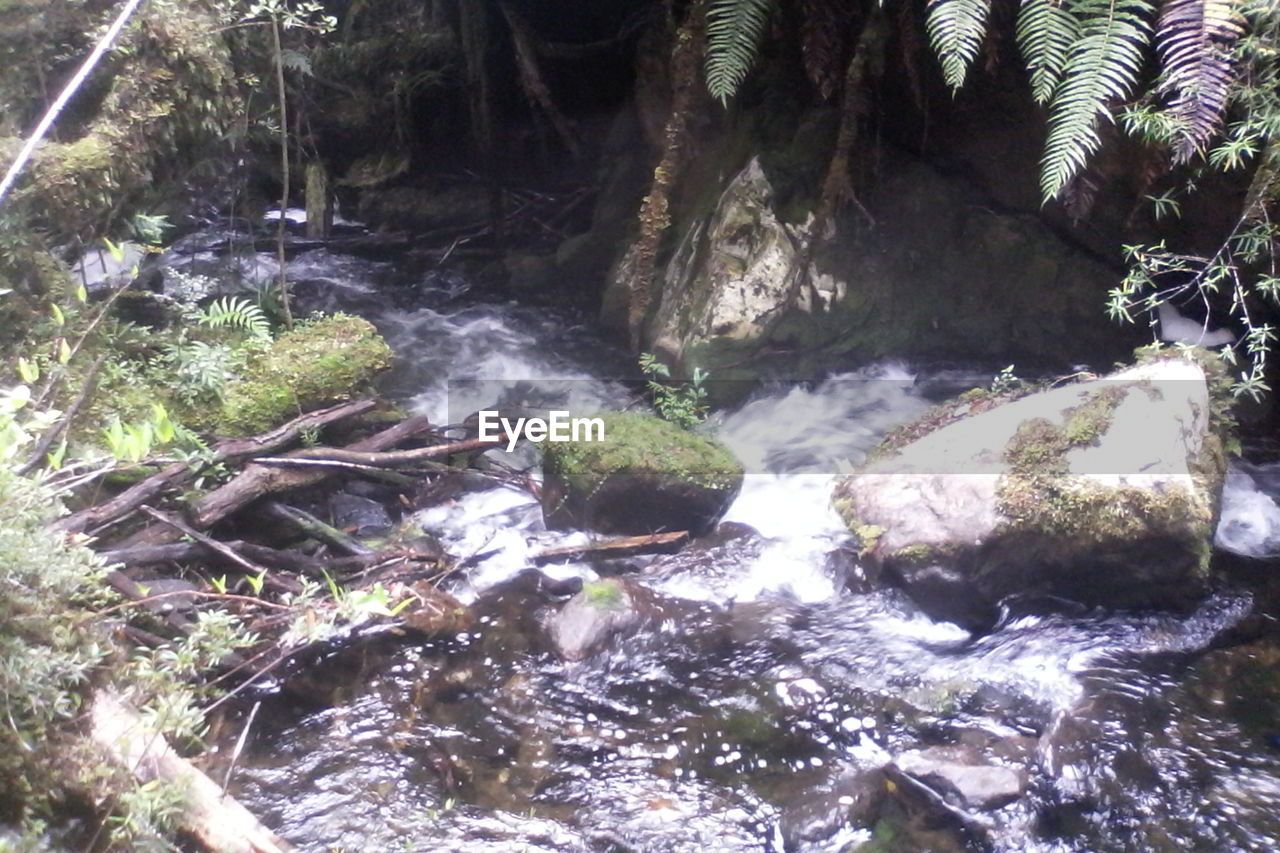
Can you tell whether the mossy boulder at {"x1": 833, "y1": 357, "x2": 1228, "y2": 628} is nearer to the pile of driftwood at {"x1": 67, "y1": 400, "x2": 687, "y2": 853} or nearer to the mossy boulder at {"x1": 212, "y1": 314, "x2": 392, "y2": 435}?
the pile of driftwood at {"x1": 67, "y1": 400, "x2": 687, "y2": 853}

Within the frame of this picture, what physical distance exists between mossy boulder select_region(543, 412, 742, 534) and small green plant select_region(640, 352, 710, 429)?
21.2 inches

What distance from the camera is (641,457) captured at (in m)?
4.17

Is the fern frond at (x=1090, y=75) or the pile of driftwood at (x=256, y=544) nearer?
the pile of driftwood at (x=256, y=544)

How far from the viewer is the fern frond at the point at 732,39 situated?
13.6 ft

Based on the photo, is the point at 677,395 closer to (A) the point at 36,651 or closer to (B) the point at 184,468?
(B) the point at 184,468

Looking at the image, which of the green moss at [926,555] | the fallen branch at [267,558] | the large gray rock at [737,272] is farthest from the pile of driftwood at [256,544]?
the green moss at [926,555]

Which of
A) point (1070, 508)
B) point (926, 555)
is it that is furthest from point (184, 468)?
point (1070, 508)

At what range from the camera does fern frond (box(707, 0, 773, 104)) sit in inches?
163

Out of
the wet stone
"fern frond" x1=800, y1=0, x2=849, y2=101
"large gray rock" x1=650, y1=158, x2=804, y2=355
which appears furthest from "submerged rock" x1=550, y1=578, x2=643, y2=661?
"fern frond" x1=800, y1=0, x2=849, y2=101

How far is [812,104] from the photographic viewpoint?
543cm

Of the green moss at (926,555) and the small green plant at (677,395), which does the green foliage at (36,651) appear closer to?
the green moss at (926,555)

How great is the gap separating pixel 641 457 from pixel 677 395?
103 centimetres

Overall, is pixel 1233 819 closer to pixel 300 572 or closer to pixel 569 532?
pixel 569 532

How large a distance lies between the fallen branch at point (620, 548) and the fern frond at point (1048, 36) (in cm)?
240
